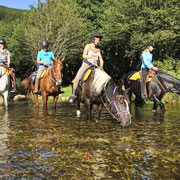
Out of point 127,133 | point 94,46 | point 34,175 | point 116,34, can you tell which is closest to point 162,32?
point 116,34

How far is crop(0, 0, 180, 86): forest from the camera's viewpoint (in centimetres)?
3148

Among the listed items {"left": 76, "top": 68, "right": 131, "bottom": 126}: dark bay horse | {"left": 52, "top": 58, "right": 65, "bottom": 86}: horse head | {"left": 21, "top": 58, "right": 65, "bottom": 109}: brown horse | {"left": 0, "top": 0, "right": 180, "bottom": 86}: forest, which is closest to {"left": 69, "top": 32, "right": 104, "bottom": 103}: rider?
{"left": 76, "top": 68, "right": 131, "bottom": 126}: dark bay horse

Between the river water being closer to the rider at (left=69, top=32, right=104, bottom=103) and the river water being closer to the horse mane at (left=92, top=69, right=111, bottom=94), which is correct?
the horse mane at (left=92, top=69, right=111, bottom=94)

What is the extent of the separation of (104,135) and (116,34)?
3126 centimetres

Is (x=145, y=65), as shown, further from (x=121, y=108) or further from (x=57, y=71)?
(x=121, y=108)

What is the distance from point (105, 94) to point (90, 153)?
3366 millimetres

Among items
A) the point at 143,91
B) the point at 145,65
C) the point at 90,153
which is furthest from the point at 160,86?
the point at 90,153

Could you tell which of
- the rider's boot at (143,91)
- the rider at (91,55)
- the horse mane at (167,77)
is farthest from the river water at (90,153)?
the rider's boot at (143,91)

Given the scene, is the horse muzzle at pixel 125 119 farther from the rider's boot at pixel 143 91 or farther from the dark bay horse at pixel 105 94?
the rider's boot at pixel 143 91

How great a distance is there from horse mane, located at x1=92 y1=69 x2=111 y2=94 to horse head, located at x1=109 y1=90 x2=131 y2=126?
0.71 metres

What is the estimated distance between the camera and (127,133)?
6105 millimetres

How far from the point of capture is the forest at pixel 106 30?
3148 centimetres

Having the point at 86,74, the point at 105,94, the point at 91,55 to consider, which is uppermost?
the point at 91,55

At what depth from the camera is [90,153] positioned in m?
4.37
